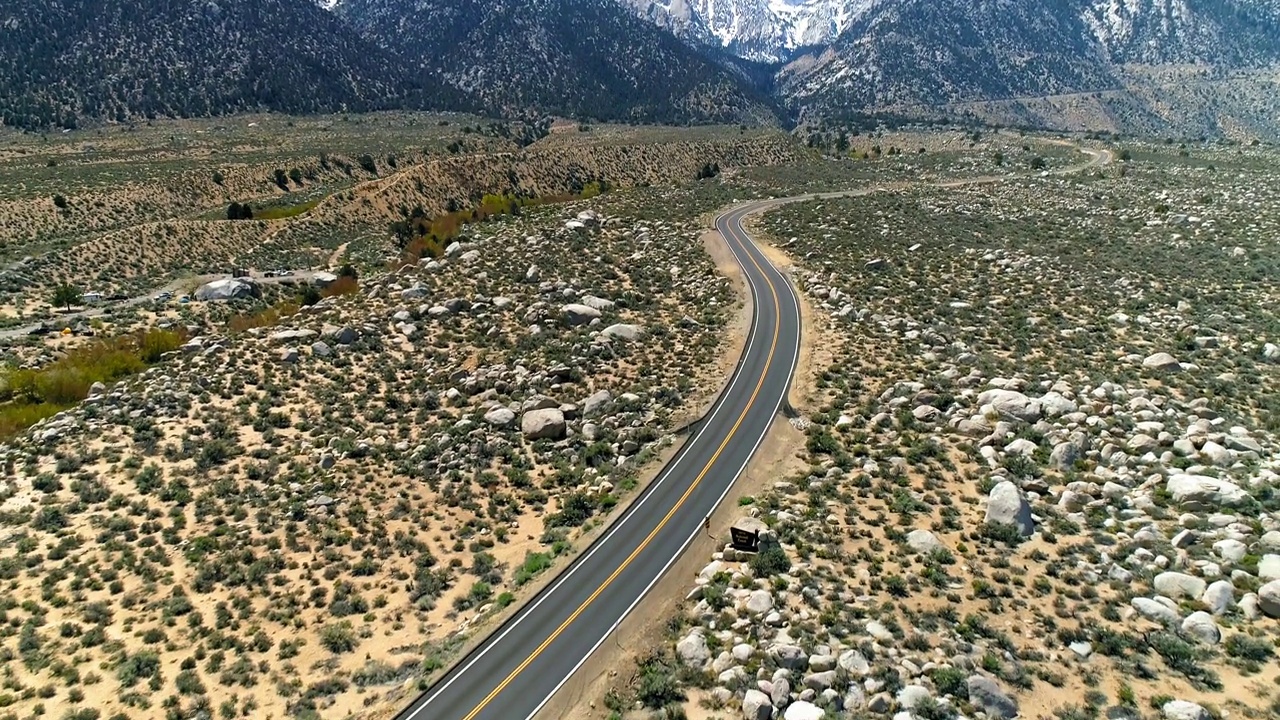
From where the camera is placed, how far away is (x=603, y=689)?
80.1 feet

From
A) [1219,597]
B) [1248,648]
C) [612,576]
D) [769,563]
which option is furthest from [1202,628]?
[612,576]

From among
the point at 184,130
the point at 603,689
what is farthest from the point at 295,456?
the point at 184,130

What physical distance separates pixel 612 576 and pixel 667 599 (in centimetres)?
321

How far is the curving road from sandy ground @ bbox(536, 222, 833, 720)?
20.3 inches

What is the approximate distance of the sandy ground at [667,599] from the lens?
2419cm

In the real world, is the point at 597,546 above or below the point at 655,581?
above

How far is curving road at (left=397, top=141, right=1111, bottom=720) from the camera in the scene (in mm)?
24734

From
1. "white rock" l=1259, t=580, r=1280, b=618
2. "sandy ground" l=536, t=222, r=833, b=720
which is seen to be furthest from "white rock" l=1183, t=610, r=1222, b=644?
"sandy ground" l=536, t=222, r=833, b=720

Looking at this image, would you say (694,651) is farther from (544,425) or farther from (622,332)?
(622,332)

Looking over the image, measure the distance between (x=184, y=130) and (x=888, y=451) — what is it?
18675 cm

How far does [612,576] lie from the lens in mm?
30344

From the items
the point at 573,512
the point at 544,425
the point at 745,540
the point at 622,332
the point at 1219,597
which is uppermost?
the point at 622,332

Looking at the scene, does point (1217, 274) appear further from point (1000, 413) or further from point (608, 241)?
point (608, 241)

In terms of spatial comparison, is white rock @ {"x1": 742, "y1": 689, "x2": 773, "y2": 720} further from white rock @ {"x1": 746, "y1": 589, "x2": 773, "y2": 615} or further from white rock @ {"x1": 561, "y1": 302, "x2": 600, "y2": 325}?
white rock @ {"x1": 561, "y1": 302, "x2": 600, "y2": 325}
